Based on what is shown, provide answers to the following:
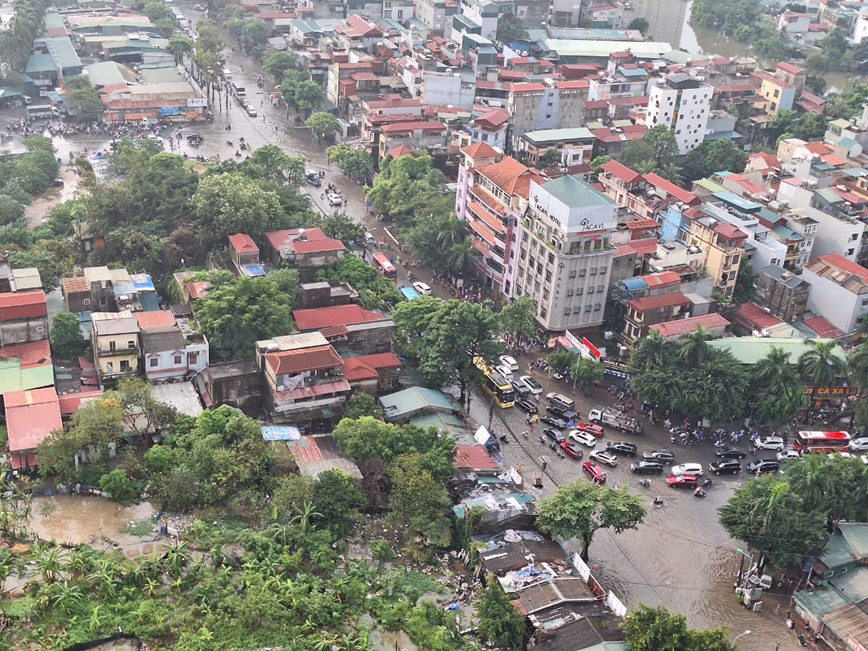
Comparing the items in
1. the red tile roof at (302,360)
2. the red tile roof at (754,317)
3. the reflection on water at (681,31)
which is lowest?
the red tile roof at (754,317)

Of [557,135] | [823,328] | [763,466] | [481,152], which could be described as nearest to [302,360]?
[763,466]

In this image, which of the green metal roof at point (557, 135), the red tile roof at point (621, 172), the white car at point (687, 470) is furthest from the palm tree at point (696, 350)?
the green metal roof at point (557, 135)

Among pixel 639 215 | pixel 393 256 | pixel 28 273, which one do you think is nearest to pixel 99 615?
pixel 28 273

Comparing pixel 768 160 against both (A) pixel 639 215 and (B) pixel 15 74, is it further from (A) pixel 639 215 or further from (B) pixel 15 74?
(B) pixel 15 74

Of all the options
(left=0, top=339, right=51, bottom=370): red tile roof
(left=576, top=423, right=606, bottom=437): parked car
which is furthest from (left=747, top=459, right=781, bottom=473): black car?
(left=0, top=339, right=51, bottom=370): red tile roof

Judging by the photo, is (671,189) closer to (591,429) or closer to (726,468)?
(591,429)

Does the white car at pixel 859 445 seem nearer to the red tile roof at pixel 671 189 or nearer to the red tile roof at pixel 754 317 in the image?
the red tile roof at pixel 754 317

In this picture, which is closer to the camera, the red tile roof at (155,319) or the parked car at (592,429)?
the red tile roof at (155,319)
